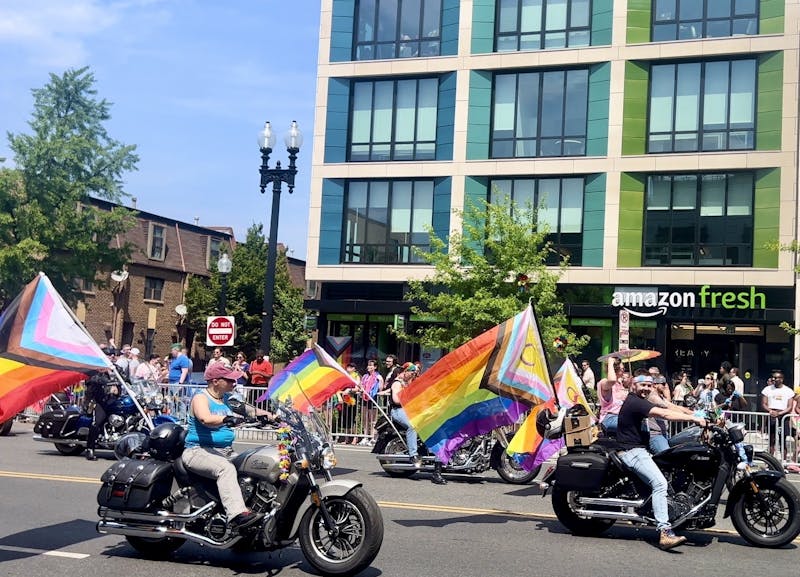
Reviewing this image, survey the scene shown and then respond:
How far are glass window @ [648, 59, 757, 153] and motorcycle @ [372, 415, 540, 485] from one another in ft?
62.4

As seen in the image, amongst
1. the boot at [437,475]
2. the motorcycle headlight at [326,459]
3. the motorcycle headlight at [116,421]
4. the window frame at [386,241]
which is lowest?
the boot at [437,475]

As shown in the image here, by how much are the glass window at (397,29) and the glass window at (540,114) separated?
3.05m

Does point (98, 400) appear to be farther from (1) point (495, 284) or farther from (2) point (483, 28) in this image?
(2) point (483, 28)

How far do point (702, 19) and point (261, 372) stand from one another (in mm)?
18474

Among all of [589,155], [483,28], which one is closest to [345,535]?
[589,155]

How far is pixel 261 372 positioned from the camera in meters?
22.7

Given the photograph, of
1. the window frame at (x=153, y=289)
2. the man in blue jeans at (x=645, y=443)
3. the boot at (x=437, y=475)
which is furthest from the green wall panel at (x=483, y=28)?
the window frame at (x=153, y=289)

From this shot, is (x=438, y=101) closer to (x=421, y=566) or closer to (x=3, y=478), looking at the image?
(x=3, y=478)

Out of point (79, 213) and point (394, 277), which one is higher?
point (79, 213)

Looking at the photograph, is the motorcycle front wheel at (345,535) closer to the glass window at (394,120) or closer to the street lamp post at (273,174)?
the street lamp post at (273,174)

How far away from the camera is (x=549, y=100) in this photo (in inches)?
1264

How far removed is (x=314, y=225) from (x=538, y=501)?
921 inches

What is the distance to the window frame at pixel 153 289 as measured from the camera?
2047 inches

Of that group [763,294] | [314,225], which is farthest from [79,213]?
[763,294]
